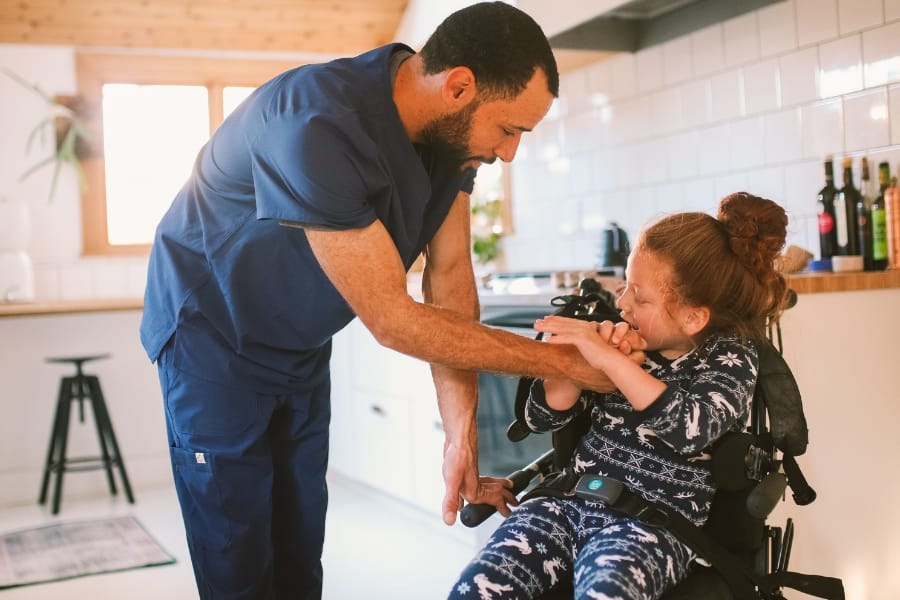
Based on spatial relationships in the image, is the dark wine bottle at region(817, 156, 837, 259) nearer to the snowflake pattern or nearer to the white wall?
the white wall

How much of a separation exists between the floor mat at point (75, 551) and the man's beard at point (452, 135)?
2.42m

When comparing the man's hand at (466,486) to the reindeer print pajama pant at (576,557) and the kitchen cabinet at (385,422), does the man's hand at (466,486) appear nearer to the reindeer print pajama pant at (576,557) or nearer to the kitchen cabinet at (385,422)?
the reindeer print pajama pant at (576,557)

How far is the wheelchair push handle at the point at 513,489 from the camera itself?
5.06ft

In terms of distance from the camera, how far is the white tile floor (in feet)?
9.98

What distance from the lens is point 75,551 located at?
11.9 feet

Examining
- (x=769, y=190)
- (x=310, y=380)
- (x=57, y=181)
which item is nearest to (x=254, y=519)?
(x=310, y=380)

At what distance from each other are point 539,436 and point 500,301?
0.45m

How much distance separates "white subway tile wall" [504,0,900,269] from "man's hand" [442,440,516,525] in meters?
0.98

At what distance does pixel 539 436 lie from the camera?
107 inches

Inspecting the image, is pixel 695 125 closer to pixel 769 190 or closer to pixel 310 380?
pixel 769 190

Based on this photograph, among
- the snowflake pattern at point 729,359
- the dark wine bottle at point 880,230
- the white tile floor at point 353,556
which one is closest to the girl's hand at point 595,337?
the snowflake pattern at point 729,359

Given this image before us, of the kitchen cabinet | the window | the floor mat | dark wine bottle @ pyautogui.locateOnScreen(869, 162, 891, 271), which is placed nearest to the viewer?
dark wine bottle @ pyautogui.locateOnScreen(869, 162, 891, 271)

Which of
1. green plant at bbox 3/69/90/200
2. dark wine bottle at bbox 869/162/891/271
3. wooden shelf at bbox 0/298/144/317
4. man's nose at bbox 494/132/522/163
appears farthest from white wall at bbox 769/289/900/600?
green plant at bbox 3/69/90/200

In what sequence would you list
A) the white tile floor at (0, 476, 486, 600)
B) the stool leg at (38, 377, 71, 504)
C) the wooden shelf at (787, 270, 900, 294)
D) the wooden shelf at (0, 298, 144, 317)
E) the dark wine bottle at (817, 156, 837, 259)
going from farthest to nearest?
the stool leg at (38, 377, 71, 504), the wooden shelf at (0, 298, 144, 317), the white tile floor at (0, 476, 486, 600), the dark wine bottle at (817, 156, 837, 259), the wooden shelf at (787, 270, 900, 294)
